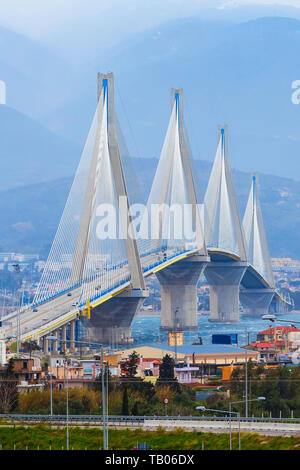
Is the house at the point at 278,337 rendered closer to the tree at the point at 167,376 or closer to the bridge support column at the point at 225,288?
the bridge support column at the point at 225,288

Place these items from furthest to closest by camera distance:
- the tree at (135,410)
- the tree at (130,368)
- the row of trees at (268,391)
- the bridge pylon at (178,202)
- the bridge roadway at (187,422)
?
the bridge pylon at (178,202)
the tree at (130,368)
the row of trees at (268,391)
the tree at (135,410)
the bridge roadway at (187,422)

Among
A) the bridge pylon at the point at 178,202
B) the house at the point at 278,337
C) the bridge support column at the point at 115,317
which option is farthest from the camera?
the bridge pylon at the point at 178,202

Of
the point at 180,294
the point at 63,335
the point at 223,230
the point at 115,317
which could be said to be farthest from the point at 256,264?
the point at 63,335

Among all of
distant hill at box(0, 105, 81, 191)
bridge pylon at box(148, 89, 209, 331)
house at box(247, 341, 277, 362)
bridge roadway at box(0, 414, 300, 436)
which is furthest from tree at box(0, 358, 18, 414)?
distant hill at box(0, 105, 81, 191)

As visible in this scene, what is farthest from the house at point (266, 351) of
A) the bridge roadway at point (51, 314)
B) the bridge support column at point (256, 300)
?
the bridge support column at point (256, 300)

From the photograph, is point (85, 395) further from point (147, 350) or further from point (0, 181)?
point (0, 181)

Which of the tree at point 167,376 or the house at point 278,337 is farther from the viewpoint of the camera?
the house at point 278,337

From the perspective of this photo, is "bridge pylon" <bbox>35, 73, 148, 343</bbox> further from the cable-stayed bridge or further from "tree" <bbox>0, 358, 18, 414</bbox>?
"tree" <bbox>0, 358, 18, 414</bbox>
